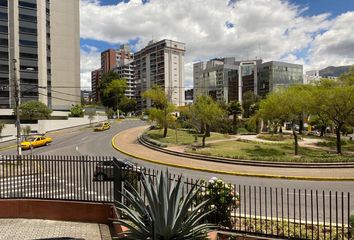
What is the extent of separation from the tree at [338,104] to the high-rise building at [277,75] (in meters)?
114

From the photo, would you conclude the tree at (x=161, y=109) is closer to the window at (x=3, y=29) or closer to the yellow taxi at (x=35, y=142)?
the yellow taxi at (x=35, y=142)

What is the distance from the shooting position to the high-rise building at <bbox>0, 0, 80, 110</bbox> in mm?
73000

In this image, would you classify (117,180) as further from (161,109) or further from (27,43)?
(27,43)

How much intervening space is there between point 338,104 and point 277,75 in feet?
399

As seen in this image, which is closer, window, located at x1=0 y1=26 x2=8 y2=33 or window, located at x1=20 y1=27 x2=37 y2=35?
window, located at x1=0 y1=26 x2=8 y2=33

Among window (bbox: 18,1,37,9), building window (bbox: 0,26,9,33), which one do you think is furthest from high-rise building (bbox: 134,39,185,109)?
building window (bbox: 0,26,9,33)

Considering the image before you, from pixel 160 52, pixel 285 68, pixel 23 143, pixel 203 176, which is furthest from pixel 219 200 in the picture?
pixel 285 68

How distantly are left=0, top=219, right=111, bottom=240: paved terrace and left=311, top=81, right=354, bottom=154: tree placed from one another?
2666 cm

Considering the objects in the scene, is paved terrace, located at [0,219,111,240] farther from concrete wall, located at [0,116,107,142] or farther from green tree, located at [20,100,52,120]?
green tree, located at [20,100,52,120]

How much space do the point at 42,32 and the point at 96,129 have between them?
37194 mm

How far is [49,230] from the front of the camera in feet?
29.1

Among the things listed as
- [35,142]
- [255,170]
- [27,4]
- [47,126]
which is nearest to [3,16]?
[27,4]

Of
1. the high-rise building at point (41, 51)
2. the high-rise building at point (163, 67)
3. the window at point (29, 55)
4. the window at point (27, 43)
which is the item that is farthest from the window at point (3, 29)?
the high-rise building at point (163, 67)

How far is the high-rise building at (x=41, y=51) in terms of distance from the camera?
7300 cm
